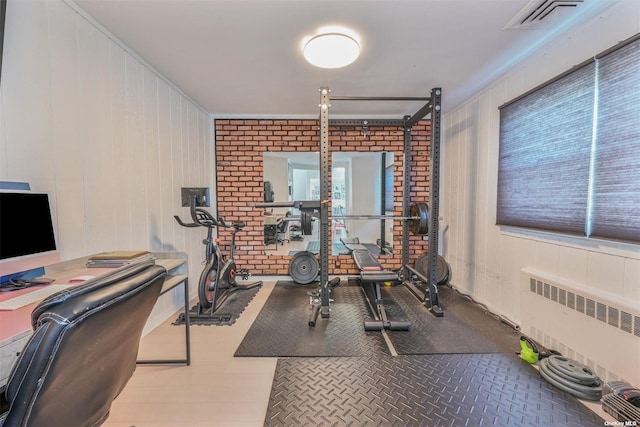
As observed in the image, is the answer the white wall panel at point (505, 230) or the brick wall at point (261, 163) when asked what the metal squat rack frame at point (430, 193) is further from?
the brick wall at point (261, 163)

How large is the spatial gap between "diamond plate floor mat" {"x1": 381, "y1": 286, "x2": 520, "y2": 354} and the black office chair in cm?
204

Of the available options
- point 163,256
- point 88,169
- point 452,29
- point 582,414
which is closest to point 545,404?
point 582,414

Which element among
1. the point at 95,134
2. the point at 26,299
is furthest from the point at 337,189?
the point at 26,299

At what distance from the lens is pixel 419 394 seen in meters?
1.74

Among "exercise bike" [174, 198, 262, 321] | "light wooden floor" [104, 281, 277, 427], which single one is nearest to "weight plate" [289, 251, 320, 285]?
"exercise bike" [174, 198, 262, 321]

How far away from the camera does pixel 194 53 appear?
2.36 metres

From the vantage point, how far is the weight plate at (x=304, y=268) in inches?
156

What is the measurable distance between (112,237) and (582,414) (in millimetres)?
3507

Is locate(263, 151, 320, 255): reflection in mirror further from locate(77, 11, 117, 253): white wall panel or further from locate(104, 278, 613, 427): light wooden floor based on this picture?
locate(77, 11, 117, 253): white wall panel

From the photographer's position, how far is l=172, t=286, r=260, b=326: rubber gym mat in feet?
9.05

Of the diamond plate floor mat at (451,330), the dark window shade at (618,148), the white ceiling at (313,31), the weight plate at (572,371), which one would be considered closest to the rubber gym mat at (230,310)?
the diamond plate floor mat at (451,330)

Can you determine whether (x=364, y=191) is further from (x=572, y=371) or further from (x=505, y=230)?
(x=572, y=371)

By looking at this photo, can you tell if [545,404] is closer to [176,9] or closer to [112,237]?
[112,237]

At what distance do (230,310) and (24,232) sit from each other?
2106 millimetres
